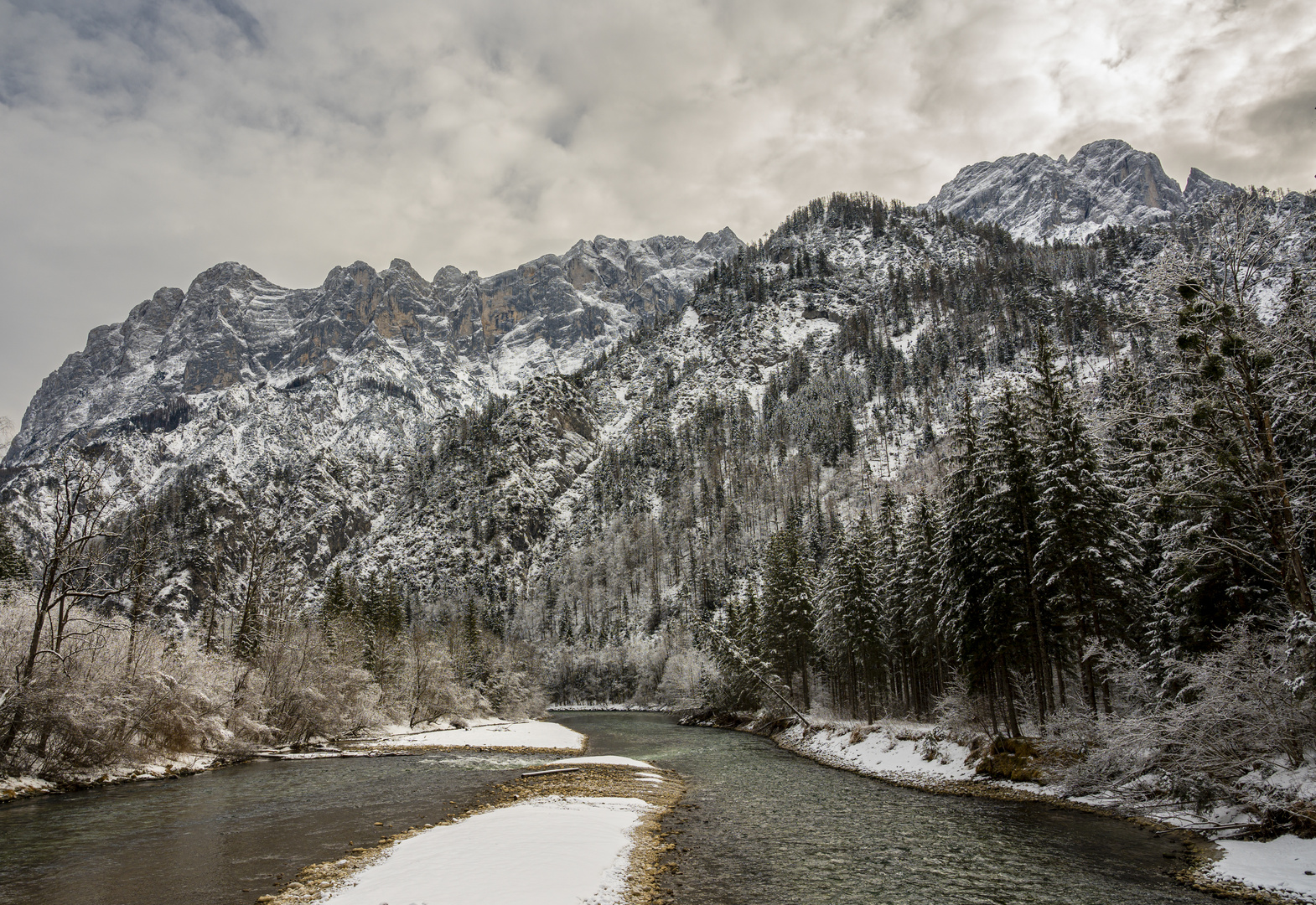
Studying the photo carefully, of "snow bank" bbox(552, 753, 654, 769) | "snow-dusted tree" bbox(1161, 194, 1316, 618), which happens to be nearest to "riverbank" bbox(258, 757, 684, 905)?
"snow bank" bbox(552, 753, 654, 769)

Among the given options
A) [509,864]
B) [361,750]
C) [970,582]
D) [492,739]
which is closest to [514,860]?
[509,864]

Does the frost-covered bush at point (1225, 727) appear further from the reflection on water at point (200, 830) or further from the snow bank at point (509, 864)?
the reflection on water at point (200, 830)

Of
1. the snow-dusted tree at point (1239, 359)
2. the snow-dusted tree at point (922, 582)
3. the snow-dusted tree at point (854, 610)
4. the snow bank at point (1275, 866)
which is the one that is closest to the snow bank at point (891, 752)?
the snow-dusted tree at point (922, 582)

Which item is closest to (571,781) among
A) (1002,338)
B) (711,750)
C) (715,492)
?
(711,750)

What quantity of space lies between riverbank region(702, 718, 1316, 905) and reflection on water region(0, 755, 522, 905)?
18.8 meters

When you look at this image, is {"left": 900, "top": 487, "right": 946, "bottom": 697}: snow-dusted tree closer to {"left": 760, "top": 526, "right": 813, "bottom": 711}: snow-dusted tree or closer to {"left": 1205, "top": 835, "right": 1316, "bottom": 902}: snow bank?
{"left": 760, "top": 526, "right": 813, "bottom": 711}: snow-dusted tree

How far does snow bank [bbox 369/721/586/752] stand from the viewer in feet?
152

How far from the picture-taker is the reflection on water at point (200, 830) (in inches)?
497

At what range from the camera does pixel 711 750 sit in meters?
42.2

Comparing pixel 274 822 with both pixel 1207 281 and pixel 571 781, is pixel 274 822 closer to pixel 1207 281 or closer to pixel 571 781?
pixel 571 781

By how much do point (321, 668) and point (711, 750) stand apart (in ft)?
94.5

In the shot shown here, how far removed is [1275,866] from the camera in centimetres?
1248

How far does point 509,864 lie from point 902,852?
10073 millimetres

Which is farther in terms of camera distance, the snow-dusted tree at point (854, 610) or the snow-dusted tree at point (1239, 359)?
the snow-dusted tree at point (854, 610)
